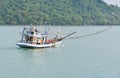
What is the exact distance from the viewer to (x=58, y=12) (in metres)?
137

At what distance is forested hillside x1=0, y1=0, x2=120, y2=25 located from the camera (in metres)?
122

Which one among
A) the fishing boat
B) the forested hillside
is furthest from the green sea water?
the forested hillside

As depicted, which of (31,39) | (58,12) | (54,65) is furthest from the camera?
(58,12)

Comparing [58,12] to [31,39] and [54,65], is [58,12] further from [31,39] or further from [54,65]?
[54,65]

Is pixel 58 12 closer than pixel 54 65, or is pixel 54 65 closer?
pixel 54 65

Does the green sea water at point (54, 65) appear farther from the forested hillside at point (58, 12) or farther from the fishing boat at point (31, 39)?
the forested hillside at point (58, 12)

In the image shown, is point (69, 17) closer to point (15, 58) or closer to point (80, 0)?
point (80, 0)

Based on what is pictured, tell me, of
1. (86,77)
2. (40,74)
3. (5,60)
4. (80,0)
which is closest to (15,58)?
(5,60)

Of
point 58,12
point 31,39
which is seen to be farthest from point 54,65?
point 58,12

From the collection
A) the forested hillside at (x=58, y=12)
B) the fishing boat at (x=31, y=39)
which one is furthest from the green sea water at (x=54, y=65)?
A: the forested hillside at (x=58, y=12)

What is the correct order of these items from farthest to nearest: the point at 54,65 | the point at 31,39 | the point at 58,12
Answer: the point at 58,12
the point at 31,39
the point at 54,65

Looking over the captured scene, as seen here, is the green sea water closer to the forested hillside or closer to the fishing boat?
the fishing boat

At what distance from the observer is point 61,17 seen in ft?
430

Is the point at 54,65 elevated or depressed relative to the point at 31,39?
depressed
